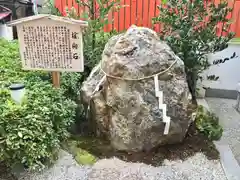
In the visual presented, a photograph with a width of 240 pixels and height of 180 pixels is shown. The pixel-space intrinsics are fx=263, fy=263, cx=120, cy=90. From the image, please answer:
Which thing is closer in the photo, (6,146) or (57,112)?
(6,146)

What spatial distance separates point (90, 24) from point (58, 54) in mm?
1514

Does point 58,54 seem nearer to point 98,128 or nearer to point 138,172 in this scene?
point 98,128

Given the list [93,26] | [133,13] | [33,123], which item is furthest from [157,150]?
[133,13]

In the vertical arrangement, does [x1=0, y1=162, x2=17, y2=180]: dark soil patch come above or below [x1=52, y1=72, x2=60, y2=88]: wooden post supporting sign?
below

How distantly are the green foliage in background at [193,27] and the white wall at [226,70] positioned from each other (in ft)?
2.46

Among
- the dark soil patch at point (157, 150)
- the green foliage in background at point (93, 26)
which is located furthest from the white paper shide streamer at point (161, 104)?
the green foliage in background at point (93, 26)

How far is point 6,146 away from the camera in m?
2.24

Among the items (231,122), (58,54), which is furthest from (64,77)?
(231,122)

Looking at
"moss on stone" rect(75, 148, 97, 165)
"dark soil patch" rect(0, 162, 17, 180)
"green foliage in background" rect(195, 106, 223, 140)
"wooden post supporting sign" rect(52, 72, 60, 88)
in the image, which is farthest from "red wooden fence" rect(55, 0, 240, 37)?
"dark soil patch" rect(0, 162, 17, 180)

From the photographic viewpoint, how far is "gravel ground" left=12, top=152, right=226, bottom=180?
246cm

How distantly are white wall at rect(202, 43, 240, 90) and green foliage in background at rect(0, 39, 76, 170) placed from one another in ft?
9.04

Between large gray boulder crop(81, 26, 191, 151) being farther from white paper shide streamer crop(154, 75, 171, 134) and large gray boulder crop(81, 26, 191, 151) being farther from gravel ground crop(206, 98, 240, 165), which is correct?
gravel ground crop(206, 98, 240, 165)

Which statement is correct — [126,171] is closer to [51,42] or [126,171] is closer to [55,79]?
[55,79]

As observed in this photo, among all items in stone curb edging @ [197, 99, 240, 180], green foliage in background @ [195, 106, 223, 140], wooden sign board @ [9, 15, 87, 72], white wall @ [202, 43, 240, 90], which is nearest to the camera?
stone curb edging @ [197, 99, 240, 180]
